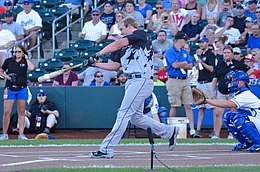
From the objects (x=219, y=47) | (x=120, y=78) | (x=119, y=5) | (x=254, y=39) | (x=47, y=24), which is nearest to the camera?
(x=219, y=47)

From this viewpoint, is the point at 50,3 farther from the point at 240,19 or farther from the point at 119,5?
the point at 240,19

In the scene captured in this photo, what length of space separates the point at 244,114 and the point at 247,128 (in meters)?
0.27

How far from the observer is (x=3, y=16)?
20.7 m

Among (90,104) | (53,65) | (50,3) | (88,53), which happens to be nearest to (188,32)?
(88,53)

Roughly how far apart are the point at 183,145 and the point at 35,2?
10.9 m

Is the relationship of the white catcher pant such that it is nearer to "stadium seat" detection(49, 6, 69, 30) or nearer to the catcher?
the catcher

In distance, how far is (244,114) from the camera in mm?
11594

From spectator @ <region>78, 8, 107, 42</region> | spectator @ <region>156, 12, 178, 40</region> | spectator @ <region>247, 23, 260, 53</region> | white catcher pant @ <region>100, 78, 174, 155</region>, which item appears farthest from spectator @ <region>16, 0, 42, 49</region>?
white catcher pant @ <region>100, 78, 174, 155</region>

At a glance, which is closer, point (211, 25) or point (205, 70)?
point (205, 70)

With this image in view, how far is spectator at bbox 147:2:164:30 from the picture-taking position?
20078 mm

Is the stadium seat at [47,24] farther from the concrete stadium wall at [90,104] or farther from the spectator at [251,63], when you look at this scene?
the spectator at [251,63]

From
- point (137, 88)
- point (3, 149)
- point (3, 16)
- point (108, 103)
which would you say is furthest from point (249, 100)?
point (3, 16)

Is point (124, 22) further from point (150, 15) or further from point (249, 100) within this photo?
point (150, 15)

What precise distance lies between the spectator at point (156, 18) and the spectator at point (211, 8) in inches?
46.9
